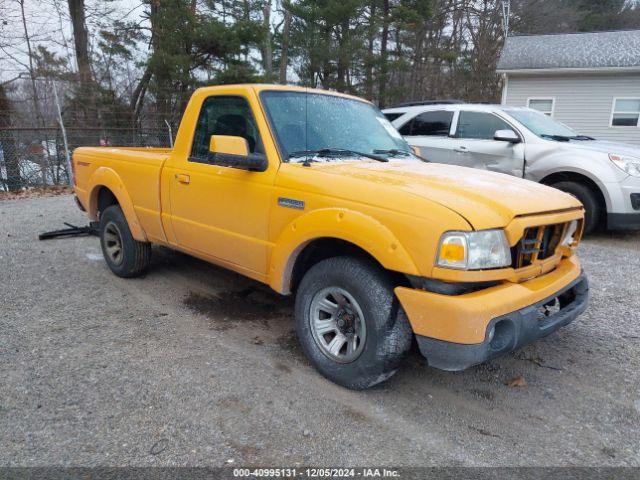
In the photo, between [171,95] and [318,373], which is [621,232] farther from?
[171,95]

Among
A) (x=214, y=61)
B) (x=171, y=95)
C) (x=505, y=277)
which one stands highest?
(x=214, y=61)

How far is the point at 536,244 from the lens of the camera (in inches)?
108

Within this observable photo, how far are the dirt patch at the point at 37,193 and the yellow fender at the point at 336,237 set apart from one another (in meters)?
10.5

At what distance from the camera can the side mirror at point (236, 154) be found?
3176 mm

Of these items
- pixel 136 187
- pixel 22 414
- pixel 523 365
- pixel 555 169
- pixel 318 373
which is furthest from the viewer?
pixel 555 169

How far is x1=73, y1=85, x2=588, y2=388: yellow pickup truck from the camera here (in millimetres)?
2451

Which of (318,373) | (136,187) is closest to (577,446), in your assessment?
(318,373)

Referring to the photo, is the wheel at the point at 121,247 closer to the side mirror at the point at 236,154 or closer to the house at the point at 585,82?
the side mirror at the point at 236,154

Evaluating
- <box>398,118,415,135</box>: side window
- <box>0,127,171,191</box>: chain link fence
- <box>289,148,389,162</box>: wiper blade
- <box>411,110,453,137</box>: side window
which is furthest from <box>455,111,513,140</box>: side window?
<box>0,127,171,191</box>: chain link fence

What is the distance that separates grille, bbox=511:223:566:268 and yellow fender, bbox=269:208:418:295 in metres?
0.68

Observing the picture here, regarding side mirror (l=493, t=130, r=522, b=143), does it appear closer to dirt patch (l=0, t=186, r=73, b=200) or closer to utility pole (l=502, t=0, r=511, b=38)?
dirt patch (l=0, t=186, r=73, b=200)

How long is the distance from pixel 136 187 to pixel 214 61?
1391 centimetres

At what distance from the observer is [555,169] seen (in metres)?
6.66

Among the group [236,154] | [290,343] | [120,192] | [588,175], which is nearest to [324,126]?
[236,154]
